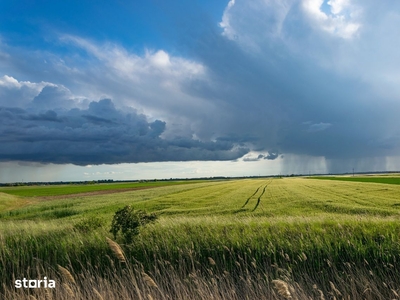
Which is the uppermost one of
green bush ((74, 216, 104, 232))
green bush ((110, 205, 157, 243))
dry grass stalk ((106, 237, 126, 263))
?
dry grass stalk ((106, 237, 126, 263))

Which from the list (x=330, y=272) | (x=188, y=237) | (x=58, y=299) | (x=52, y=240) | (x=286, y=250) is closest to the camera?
(x=58, y=299)

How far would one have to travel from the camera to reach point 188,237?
12.2m

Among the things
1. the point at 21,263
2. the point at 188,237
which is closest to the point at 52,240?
the point at 21,263

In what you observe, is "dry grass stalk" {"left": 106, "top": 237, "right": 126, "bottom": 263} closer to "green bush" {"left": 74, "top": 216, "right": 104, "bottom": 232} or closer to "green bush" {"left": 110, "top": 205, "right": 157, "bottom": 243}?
"green bush" {"left": 110, "top": 205, "right": 157, "bottom": 243}

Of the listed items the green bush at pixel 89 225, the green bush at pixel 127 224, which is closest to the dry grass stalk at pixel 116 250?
the green bush at pixel 127 224

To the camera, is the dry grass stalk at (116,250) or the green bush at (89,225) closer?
the dry grass stalk at (116,250)

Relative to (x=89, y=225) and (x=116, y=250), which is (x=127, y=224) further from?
(x=116, y=250)

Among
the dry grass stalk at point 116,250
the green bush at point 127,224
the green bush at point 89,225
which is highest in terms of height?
the dry grass stalk at point 116,250

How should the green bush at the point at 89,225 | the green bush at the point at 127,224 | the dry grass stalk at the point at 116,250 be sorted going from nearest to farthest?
the dry grass stalk at the point at 116,250 → the green bush at the point at 127,224 → the green bush at the point at 89,225

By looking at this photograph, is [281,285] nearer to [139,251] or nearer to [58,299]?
[58,299]

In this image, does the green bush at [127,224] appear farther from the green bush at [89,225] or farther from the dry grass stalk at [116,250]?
the dry grass stalk at [116,250]

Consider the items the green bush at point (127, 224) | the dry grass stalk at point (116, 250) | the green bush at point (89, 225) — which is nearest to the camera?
the dry grass stalk at point (116, 250)

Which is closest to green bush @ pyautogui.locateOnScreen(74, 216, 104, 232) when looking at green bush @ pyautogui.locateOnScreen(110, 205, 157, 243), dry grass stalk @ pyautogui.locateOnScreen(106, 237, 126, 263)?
green bush @ pyautogui.locateOnScreen(110, 205, 157, 243)

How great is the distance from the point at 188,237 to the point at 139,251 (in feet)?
6.49
